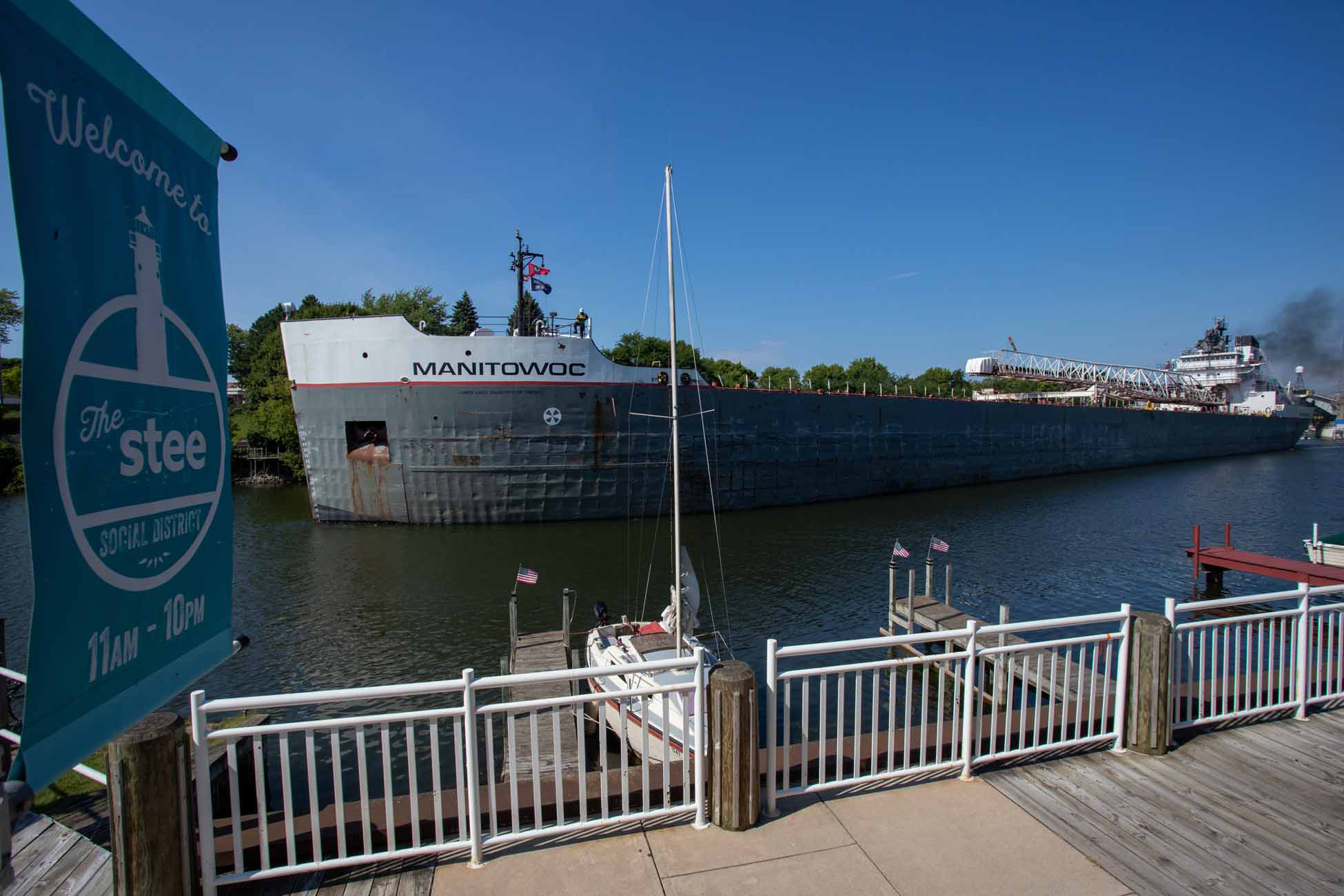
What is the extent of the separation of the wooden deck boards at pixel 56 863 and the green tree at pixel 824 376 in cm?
8191

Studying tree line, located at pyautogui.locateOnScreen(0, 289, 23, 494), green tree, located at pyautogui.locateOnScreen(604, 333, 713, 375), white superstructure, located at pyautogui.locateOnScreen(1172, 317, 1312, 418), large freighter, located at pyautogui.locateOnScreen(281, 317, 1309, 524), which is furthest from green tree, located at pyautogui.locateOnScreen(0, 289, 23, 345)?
white superstructure, located at pyautogui.locateOnScreen(1172, 317, 1312, 418)

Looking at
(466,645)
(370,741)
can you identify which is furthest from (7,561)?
(370,741)

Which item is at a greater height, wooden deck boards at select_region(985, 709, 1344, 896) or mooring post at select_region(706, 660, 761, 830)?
mooring post at select_region(706, 660, 761, 830)

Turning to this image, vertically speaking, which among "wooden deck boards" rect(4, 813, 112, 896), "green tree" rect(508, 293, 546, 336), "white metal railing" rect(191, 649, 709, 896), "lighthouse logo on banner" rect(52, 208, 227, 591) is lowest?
"wooden deck boards" rect(4, 813, 112, 896)

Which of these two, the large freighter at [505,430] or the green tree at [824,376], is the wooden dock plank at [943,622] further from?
the green tree at [824,376]

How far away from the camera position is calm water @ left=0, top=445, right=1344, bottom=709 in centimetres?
1252

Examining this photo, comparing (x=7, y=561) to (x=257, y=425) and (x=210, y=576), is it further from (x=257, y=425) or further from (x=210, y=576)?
(x=257, y=425)

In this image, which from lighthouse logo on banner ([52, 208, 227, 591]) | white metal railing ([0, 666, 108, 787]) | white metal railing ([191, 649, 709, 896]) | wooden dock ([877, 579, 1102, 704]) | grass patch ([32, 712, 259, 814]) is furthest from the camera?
wooden dock ([877, 579, 1102, 704])

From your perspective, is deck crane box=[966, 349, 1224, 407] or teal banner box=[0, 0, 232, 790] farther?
deck crane box=[966, 349, 1224, 407]

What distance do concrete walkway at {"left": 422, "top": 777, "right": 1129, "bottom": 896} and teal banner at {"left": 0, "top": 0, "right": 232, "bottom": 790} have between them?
1920 mm

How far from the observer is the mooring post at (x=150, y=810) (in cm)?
282

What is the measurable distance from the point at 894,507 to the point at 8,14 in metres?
29.1

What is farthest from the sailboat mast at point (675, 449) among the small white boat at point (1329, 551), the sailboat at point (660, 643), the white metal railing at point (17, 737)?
the small white boat at point (1329, 551)

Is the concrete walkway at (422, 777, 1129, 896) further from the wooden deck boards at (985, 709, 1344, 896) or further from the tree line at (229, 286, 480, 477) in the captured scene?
the tree line at (229, 286, 480, 477)
